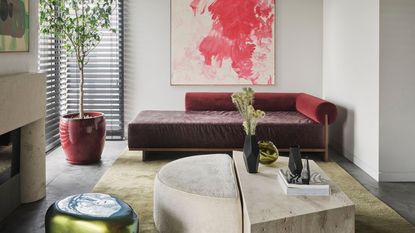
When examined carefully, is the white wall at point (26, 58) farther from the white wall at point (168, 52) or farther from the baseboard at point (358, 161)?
the baseboard at point (358, 161)

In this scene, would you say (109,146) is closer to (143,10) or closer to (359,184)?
(143,10)

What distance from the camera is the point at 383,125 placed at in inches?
156

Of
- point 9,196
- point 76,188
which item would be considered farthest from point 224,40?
point 9,196

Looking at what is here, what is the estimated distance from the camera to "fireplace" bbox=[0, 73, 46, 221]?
2.93m

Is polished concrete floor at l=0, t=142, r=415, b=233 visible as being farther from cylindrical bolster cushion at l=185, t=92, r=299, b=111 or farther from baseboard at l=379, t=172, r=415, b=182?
cylindrical bolster cushion at l=185, t=92, r=299, b=111

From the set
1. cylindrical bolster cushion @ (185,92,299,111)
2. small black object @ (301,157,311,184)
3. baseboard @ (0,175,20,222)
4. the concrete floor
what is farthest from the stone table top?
cylindrical bolster cushion @ (185,92,299,111)

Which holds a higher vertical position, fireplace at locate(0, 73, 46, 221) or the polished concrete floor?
fireplace at locate(0, 73, 46, 221)

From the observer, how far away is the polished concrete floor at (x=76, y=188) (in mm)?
2943

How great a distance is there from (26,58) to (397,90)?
10.2 feet

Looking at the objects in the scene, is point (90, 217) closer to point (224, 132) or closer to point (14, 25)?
point (14, 25)

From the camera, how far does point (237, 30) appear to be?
586 centimetres

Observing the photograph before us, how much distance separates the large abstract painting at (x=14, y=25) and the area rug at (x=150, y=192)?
133 cm

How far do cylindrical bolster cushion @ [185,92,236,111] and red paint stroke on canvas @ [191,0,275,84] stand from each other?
50 cm

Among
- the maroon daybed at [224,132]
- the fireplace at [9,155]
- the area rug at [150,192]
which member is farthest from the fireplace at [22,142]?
the maroon daybed at [224,132]
